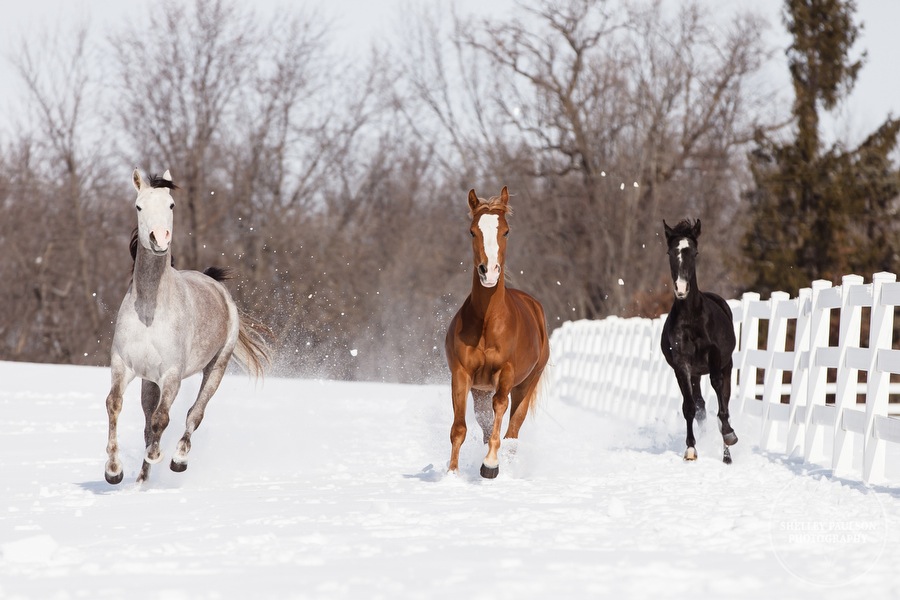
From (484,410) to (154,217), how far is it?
3.20 m

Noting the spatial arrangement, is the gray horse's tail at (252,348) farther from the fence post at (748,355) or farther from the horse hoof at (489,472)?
the fence post at (748,355)

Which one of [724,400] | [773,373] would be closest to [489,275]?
[724,400]

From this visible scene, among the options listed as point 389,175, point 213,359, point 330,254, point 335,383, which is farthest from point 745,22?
point 213,359

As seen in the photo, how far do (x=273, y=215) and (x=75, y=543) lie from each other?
29.2 m

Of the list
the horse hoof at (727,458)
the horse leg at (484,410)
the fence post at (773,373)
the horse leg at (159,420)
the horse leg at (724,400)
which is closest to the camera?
the horse leg at (159,420)

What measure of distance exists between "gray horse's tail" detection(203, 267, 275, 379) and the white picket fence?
464 centimetres

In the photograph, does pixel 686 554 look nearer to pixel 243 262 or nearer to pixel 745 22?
pixel 243 262

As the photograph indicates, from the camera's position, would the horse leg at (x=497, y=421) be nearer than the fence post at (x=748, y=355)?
Yes

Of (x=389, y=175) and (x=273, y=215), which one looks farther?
(x=389, y=175)

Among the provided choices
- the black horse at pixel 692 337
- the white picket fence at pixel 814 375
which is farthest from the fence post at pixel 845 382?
the black horse at pixel 692 337

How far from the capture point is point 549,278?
119 ft

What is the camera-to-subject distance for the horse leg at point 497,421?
7.77 meters

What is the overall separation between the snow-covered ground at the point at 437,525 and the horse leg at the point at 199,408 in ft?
0.60

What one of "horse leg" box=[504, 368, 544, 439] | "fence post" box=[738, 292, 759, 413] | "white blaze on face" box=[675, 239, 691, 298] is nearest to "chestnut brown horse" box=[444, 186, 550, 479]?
"horse leg" box=[504, 368, 544, 439]
